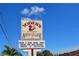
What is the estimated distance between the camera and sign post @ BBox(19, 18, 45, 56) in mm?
2199

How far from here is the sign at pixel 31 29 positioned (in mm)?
2203

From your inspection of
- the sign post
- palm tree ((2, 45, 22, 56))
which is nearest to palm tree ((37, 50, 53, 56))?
the sign post

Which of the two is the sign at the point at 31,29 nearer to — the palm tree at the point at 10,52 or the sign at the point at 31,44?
the sign at the point at 31,44

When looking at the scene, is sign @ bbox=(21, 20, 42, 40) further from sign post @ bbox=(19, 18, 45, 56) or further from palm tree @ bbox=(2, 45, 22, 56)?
palm tree @ bbox=(2, 45, 22, 56)

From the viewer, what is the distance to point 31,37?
2.21 m

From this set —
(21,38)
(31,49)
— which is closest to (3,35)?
(21,38)

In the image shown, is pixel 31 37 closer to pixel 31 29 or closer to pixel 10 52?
pixel 31 29

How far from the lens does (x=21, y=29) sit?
7.25 feet

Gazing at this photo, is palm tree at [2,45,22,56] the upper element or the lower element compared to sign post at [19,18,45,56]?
lower

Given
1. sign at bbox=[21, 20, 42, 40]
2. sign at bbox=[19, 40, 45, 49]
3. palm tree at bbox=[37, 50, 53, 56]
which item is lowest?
palm tree at bbox=[37, 50, 53, 56]

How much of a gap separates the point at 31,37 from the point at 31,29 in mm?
95

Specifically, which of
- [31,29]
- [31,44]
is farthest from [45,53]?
[31,29]

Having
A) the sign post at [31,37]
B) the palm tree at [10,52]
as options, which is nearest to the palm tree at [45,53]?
the sign post at [31,37]

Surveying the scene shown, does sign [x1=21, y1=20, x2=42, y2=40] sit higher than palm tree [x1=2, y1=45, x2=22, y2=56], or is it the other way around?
sign [x1=21, y1=20, x2=42, y2=40]
